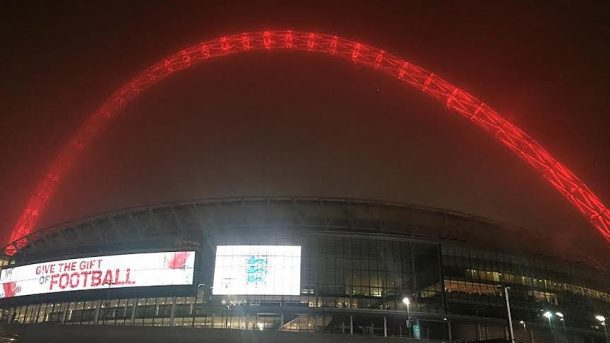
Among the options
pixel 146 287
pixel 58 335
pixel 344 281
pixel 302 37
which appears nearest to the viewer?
pixel 58 335

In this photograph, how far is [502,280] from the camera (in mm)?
77750

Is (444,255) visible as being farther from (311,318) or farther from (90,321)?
(90,321)

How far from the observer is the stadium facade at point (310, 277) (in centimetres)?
6744

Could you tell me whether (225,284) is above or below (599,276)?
below

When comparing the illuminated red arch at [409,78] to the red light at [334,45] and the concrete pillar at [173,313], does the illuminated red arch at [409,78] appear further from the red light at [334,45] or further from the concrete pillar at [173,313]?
the concrete pillar at [173,313]

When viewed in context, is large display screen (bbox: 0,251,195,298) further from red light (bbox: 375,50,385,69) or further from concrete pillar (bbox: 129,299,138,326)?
red light (bbox: 375,50,385,69)

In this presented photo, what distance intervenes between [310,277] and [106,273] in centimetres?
2821

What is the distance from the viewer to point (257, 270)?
221 feet

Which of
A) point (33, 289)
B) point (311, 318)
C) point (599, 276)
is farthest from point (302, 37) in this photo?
point (599, 276)

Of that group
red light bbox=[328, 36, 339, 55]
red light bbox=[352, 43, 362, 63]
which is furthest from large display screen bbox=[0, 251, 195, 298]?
red light bbox=[352, 43, 362, 63]

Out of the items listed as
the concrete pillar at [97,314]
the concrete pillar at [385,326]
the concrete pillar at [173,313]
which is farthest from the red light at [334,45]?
the concrete pillar at [97,314]

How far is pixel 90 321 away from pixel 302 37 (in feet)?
164

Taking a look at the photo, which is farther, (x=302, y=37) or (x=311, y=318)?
(x=311, y=318)

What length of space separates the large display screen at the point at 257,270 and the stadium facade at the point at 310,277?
0.14 meters
